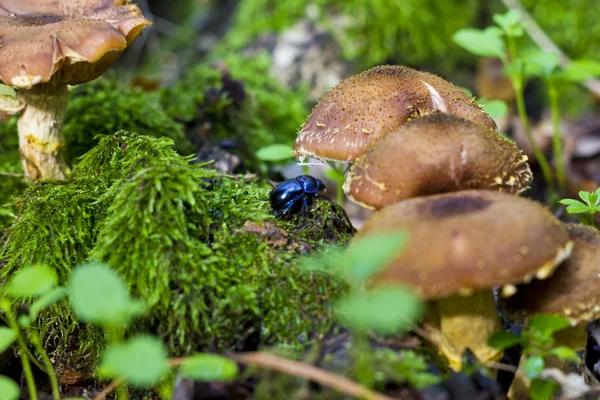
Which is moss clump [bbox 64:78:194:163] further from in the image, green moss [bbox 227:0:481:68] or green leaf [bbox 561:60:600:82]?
green leaf [bbox 561:60:600:82]

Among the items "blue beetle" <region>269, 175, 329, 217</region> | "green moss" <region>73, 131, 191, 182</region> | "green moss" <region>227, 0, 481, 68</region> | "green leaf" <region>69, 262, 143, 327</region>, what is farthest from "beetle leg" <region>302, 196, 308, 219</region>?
"green moss" <region>227, 0, 481, 68</region>

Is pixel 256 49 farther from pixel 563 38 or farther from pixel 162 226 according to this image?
pixel 162 226

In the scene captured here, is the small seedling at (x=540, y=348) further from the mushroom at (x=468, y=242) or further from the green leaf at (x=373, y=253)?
the green leaf at (x=373, y=253)

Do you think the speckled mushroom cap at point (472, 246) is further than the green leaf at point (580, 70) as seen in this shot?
No

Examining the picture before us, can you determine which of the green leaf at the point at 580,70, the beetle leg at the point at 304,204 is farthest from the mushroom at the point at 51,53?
the green leaf at the point at 580,70

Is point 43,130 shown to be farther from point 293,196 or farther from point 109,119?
point 293,196

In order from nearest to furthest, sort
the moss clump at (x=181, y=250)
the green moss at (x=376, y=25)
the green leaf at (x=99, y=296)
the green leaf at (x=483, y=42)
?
1. the green leaf at (x=99, y=296)
2. the moss clump at (x=181, y=250)
3. the green leaf at (x=483, y=42)
4. the green moss at (x=376, y=25)

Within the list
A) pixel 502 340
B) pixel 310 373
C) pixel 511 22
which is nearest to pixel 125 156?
pixel 310 373

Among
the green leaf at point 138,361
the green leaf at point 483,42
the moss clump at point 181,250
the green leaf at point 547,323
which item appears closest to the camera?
the green leaf at point 138,361
